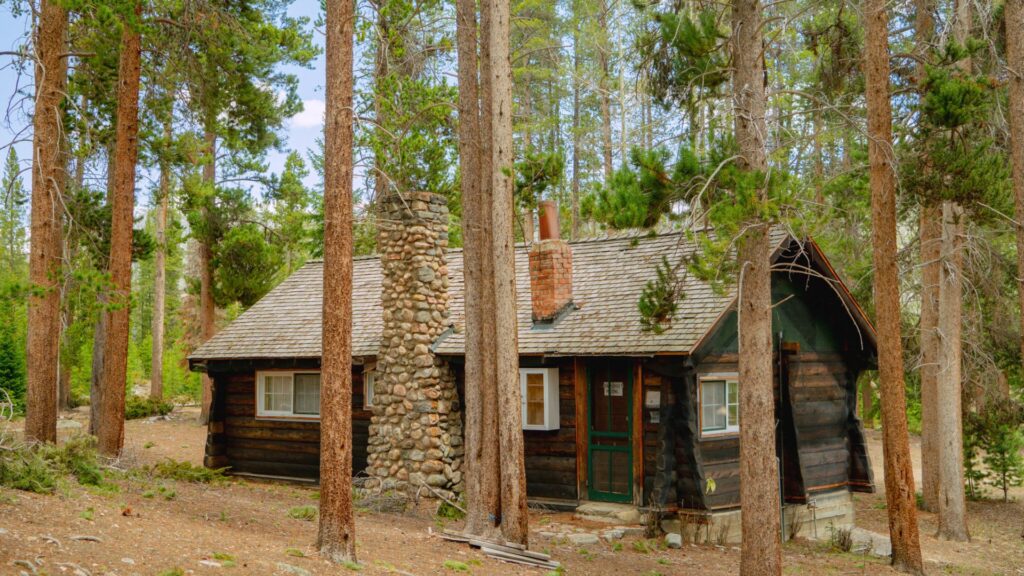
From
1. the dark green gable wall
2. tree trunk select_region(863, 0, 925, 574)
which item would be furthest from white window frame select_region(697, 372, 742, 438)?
tree trunk select_region(863, 0, 925, 574)

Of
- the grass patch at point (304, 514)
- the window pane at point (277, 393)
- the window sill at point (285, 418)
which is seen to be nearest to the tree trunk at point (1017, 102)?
the grass patch at point (304, 514)

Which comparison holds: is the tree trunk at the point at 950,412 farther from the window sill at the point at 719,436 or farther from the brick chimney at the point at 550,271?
the brick chimney at the point at 550,271

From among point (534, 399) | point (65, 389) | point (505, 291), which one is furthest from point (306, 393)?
point (65, 389)

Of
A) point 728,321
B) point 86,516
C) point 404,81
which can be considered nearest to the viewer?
point 86,516

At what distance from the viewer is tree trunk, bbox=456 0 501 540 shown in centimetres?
1102

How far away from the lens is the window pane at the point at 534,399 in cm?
1470

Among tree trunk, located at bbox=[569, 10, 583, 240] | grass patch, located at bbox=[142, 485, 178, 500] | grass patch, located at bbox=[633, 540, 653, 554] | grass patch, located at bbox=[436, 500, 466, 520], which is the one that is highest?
tree trunk, located at bbox=[569, 10, 583, 240]

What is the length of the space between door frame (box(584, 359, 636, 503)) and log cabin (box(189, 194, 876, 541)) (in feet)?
0.08

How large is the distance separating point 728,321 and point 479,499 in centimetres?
543

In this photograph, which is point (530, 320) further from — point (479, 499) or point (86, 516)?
point (86, 516)

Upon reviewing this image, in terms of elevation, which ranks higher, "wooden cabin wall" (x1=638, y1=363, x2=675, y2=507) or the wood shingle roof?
the wood shingle roof

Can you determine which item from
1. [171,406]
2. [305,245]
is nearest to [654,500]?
[305,245]

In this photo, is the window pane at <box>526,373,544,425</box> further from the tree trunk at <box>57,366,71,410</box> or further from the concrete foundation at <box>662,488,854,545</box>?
the tree trunk at <box>57,366,71,410</box>

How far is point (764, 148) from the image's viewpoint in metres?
9.44
